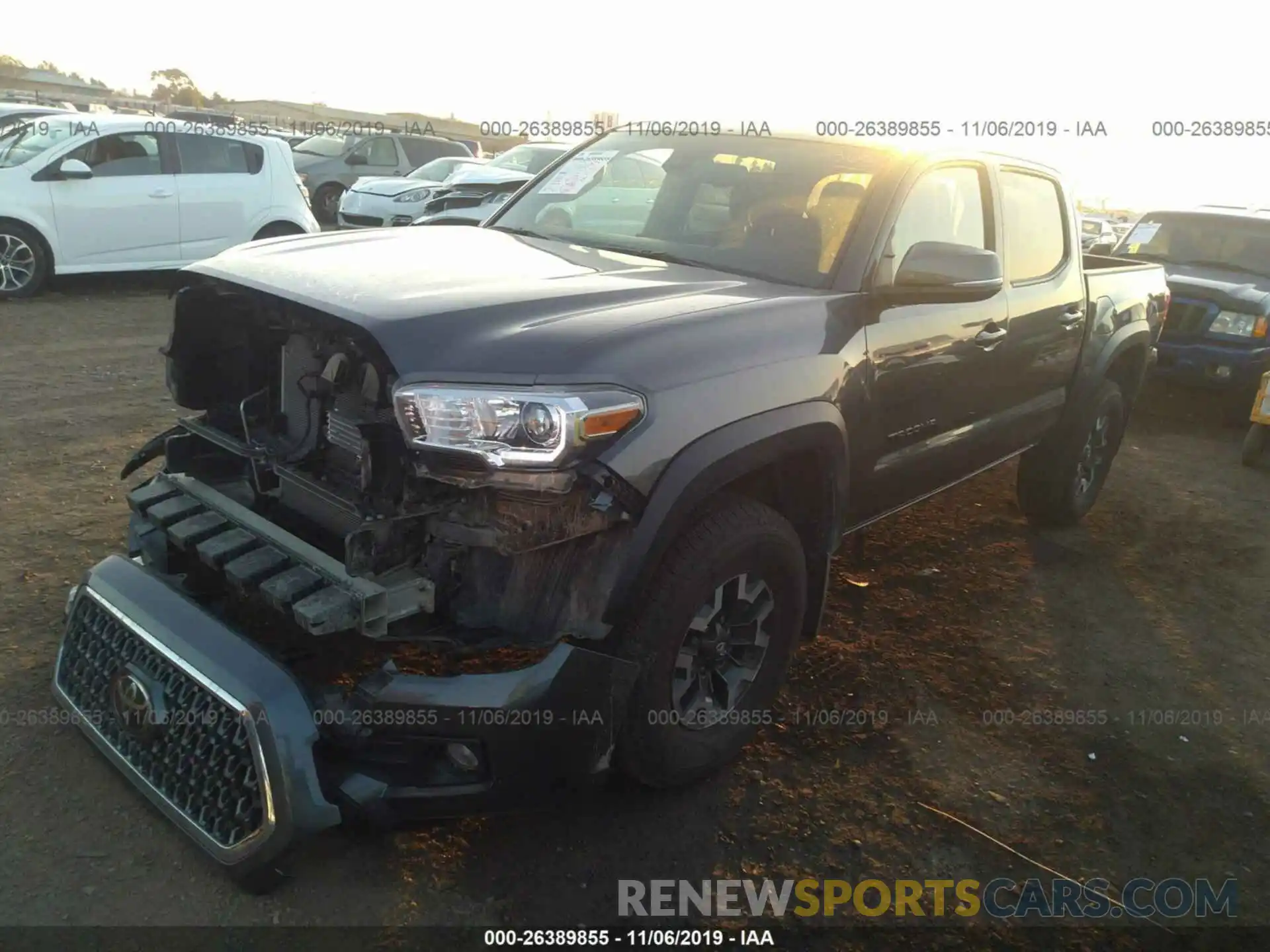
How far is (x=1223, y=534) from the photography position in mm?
5637

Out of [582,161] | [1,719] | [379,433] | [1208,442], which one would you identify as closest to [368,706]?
[379,433]

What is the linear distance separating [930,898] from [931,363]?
1.74 meters

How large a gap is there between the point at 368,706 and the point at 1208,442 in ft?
24.9

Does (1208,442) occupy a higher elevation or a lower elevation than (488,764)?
lower

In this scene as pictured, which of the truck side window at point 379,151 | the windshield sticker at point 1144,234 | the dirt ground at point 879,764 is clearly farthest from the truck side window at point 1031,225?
the truck side window at point 379,151

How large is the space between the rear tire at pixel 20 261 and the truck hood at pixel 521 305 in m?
7.58

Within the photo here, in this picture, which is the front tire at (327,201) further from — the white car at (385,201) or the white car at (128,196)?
the white car at (128,196)

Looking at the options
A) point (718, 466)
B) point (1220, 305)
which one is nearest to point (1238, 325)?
Answer: point (1220, 305)

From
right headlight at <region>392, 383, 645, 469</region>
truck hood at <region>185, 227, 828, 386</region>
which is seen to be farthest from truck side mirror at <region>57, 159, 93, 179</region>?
right headlight at <region>392, 383, 645, 469</region>

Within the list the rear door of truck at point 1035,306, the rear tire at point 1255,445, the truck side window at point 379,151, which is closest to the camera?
the rear door of truck at point 1035,306

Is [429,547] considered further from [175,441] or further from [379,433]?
[175,441]

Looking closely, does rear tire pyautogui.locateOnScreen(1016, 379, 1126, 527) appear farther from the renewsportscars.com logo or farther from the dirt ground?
the renewsportscars.com logo

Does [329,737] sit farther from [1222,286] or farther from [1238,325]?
[1222,286]

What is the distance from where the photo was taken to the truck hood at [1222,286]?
8062 mm
